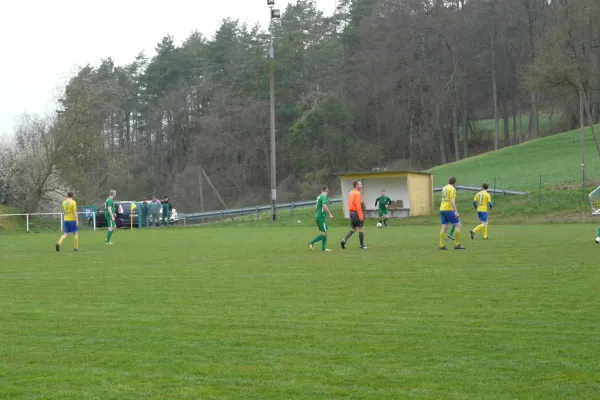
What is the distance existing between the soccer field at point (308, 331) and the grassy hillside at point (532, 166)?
37323 millimetres

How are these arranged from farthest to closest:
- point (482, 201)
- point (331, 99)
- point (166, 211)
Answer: point (331, 99)
point (166, 211)
point (482, 201)

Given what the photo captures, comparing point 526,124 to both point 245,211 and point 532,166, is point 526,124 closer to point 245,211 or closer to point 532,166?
point 532,166

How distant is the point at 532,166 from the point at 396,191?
21861 millimetres

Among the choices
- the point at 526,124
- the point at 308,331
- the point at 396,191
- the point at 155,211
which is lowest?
the point at 308,331

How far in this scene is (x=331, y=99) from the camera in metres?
75.3

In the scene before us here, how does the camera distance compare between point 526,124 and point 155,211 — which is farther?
point 526,124

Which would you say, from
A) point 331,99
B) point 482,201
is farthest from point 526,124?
point 482,201

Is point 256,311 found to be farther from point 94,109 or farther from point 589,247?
point 94,109

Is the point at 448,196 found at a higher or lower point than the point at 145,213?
higher

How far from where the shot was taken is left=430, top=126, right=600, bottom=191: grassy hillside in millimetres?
53812

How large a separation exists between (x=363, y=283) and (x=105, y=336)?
556 centimetres

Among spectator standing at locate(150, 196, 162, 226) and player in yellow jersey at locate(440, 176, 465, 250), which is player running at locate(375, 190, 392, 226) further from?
player in yellow jersey at locate(440, 176, 465, 250)

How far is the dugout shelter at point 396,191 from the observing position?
43.4 metres

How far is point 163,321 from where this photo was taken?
997 cm
